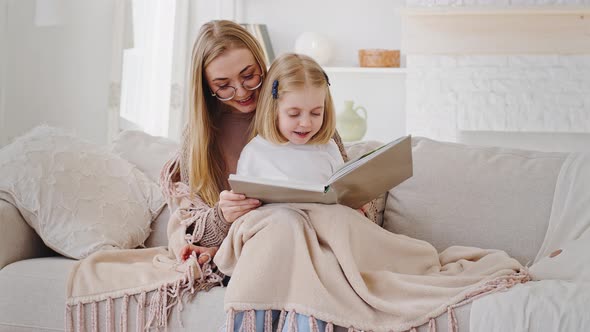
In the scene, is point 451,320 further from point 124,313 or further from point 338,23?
point 338,23

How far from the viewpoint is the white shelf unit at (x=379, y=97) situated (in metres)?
5.22

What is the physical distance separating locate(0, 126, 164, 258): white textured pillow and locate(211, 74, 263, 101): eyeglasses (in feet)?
1.63

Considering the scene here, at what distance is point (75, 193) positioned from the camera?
2178 mm

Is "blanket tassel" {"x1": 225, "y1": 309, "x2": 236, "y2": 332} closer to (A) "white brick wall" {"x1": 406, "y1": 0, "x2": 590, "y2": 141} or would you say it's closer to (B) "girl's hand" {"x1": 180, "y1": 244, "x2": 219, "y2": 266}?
(B) "girl's hand" {"x1": 180, "y1": 244, "x2": 219, "y2": 266}

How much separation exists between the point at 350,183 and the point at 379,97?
3.61m

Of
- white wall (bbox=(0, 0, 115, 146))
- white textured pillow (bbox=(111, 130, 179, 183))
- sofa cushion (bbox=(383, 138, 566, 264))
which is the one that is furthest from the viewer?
white wall (bbox=(0, 0, 115, 146))

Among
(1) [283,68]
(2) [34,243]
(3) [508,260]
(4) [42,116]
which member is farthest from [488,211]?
(4) [42,116]

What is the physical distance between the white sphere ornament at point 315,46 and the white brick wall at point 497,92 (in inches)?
24.5

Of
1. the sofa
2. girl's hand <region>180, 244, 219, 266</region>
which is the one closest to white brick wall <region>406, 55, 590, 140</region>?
the sofa

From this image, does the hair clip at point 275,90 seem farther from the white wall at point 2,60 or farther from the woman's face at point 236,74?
the white wall at point 2,60

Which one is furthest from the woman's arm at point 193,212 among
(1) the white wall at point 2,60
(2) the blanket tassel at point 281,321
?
(1) the white wall at point 2,60

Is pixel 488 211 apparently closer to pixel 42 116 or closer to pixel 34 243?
pixel 34 243

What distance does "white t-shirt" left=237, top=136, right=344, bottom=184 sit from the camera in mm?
1971

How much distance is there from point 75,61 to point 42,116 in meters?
0.40
